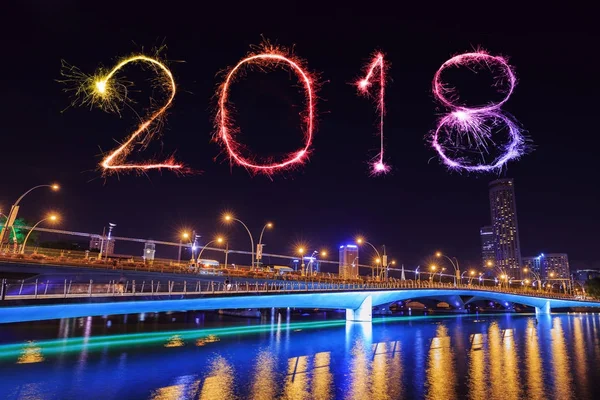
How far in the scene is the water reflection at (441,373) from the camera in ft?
73.0

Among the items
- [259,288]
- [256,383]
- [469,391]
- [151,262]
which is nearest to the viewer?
[469,391]

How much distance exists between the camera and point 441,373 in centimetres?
2778

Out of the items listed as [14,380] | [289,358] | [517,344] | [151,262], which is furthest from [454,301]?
[14,380]

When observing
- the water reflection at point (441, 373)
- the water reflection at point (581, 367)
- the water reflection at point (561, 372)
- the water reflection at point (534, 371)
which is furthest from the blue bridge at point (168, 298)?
the water reflection at point (581, 367)

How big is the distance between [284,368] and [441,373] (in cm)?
1079

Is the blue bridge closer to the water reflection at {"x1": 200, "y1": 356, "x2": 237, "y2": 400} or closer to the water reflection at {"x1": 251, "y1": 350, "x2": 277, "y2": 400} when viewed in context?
the water reflection at {"x1": 200, "y1": 356, "x2": 237, "y2": 400}

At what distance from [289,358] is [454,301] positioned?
359ft

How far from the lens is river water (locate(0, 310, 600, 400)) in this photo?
2216 cm

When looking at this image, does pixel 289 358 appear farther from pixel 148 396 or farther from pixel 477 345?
pixel 477 345

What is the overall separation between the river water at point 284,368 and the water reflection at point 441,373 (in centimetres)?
7

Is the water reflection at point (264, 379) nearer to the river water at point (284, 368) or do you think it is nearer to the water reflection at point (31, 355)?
the river water at point (284, 368)

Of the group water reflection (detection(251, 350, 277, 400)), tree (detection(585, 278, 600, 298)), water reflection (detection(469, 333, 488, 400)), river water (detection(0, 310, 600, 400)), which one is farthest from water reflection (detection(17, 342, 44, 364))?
tree (detection(585, 278, 600, 298))

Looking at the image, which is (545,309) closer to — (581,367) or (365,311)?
(365,311)

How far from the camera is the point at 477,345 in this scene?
145 feet
